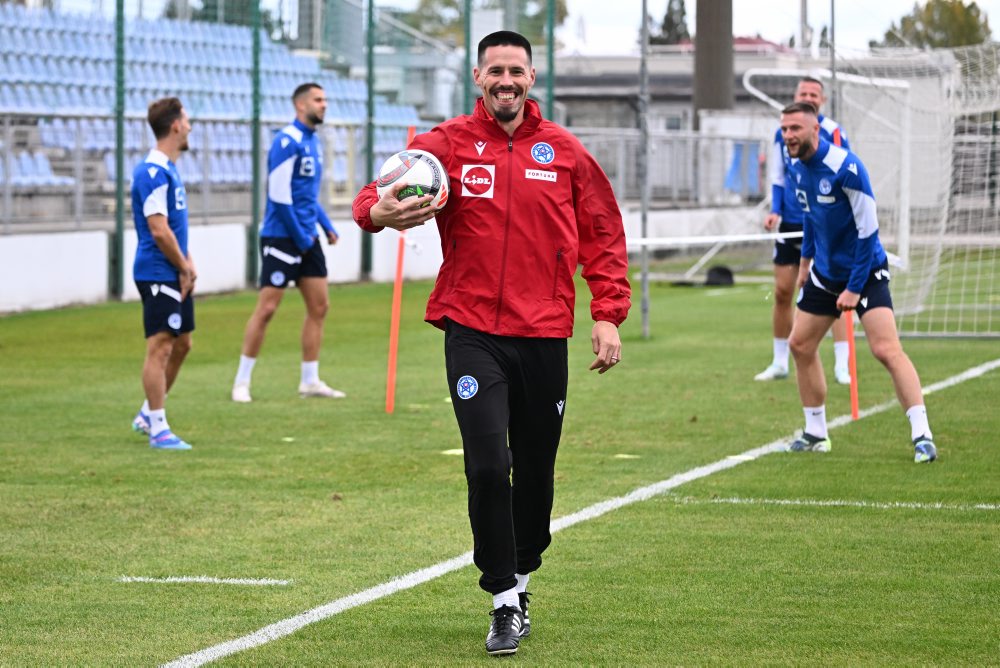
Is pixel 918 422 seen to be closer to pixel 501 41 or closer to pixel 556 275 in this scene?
pixel 556 275

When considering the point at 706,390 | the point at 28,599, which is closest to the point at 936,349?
the point at 706,390

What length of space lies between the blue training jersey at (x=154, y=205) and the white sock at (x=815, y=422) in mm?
3961

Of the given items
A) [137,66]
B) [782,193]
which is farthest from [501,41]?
[137,66]

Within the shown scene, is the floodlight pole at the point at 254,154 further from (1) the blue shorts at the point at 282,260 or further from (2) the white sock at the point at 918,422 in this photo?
(2) the white sock at the point at 918,422

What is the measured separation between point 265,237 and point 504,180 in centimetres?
705

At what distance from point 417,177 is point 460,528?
2.65 meters

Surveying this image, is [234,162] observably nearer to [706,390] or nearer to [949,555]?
[706,390]

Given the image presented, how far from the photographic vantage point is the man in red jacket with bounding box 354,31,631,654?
568 centimetres

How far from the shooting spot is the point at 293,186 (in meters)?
12.5

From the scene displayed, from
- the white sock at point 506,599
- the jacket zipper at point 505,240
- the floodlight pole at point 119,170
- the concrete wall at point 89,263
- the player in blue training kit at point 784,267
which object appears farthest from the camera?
the floodlight pole at point 119,170

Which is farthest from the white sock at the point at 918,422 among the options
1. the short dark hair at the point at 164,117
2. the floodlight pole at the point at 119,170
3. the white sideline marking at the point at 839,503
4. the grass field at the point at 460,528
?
the floodlight pole at the point at 119,170

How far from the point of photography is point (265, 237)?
12586 mm

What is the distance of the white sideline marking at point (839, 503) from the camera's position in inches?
324

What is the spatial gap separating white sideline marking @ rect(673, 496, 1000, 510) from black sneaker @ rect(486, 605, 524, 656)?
283 cm
